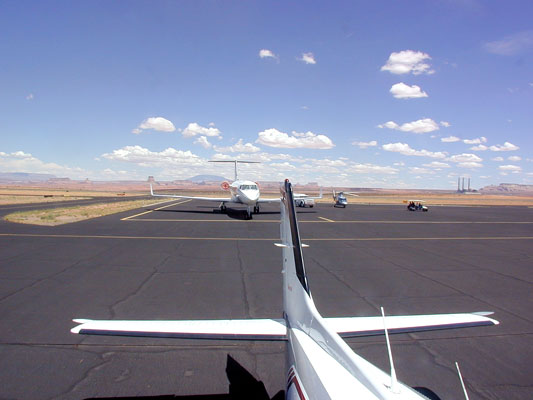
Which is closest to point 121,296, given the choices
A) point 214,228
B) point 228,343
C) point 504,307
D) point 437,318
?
point 228,343

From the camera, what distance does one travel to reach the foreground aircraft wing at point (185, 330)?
383 centimetres

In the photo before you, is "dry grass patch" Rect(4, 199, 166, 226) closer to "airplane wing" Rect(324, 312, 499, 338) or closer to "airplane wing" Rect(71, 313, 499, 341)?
"airplane wing" Rect(71, 313, 499, 341)

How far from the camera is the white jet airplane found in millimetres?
2920

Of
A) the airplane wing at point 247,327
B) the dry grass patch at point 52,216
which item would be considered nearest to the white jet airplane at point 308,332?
the airplane wing at point 247,327

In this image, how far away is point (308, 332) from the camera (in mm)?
4051

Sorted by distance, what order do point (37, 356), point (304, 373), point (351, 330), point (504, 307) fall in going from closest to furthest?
point (304, 373)
point (351, 330)
point (37, 356)
point (504, 307)

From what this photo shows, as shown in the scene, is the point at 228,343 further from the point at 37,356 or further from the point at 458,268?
the point at 458,268

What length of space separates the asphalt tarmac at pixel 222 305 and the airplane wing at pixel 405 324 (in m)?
1.38

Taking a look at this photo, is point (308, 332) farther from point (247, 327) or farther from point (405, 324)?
point (405, 324)

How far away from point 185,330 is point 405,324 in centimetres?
266

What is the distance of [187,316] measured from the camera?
7.73 m

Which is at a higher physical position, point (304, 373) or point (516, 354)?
point (304, 373)

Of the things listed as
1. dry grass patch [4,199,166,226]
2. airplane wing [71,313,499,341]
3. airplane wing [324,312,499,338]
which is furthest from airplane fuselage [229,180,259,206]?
airplane wing [324,312,499,338]

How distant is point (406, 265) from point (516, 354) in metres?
7.49
